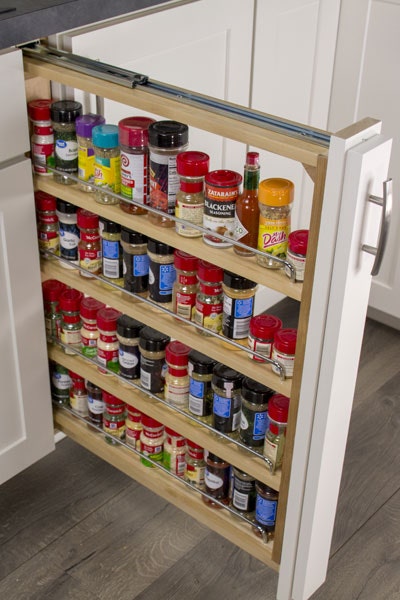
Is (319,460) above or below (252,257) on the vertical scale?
below

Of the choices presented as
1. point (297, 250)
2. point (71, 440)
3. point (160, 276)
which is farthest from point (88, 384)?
point (297, 250)

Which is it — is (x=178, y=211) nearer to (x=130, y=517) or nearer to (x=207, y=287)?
(x=207, y=287)

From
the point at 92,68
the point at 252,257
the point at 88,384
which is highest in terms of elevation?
the point at 92,68

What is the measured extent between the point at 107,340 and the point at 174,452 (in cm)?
26

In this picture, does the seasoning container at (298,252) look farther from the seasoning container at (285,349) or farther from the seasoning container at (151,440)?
the seasoning container at (151,440)

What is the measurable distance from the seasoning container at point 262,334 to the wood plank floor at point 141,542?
1.77 feet

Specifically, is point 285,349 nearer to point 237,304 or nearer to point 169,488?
point 237,304

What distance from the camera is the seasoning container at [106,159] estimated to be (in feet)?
4.80

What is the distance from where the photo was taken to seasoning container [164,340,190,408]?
157 cm

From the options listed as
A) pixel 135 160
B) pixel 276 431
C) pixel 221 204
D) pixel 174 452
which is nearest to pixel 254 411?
pixel 276 431

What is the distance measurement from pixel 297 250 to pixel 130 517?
2.68 feet

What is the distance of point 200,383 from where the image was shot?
5.06 feet

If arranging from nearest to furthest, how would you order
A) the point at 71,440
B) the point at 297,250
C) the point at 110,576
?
1. the point at 297,250
2. the point at 110,576
3. the point at 71,440

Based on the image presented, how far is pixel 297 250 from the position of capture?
1.29 meters
